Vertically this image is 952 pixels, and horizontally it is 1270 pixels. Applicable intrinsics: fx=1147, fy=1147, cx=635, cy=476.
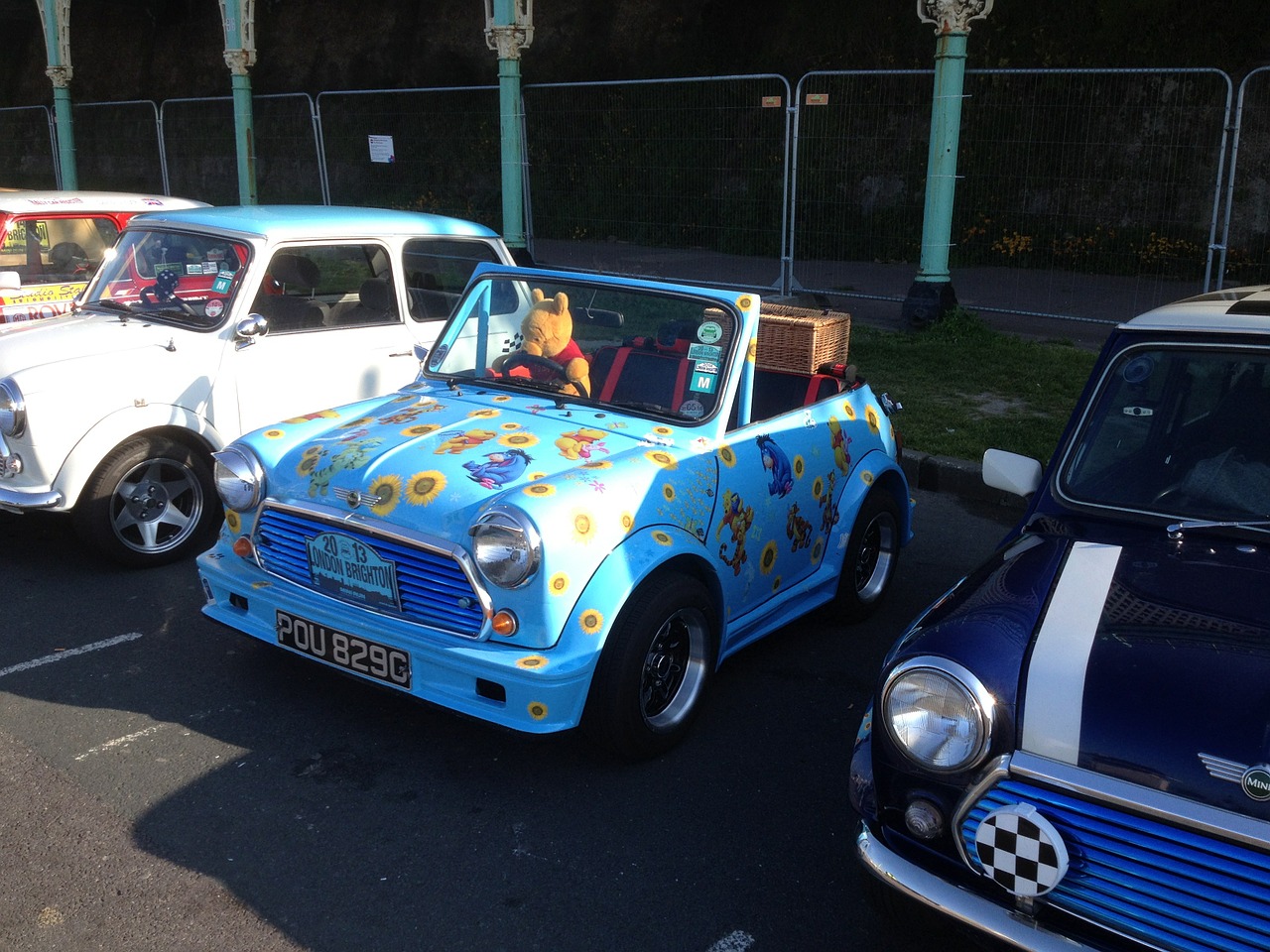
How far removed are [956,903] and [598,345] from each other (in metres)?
2.66

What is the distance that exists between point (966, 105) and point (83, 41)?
23601 mm

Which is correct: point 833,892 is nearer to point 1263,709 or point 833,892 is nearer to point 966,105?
point 1263,709

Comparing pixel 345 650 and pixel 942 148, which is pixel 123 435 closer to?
pixel 345 650

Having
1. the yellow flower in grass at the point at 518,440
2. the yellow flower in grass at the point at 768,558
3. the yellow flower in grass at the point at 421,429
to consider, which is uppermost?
the yellow flower in grass at the point at 421,429

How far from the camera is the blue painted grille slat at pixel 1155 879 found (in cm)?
217

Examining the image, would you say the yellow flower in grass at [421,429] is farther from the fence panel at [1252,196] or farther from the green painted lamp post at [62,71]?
the green painted lamp post at [62,71]

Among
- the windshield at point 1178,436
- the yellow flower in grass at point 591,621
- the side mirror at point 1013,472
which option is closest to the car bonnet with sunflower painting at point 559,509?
the yellow flower in grass at point 591,621

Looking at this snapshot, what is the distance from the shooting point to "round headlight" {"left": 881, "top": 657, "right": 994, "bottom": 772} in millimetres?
2457

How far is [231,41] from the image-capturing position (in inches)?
613

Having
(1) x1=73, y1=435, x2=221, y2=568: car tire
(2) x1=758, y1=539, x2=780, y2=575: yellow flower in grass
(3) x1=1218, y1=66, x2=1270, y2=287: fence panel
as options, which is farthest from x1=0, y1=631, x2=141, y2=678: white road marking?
(3) x1=1218, y1=66, x2=1270, y2=287: fence panel

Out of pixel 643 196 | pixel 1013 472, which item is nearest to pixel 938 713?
pixel 1013 472

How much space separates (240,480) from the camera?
4.05m

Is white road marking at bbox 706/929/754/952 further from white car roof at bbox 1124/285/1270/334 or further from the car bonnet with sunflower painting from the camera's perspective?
white car roof at bbox 1124/285/1270/334

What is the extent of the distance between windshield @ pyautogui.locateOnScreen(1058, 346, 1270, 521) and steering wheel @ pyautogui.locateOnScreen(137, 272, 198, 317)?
458cm
